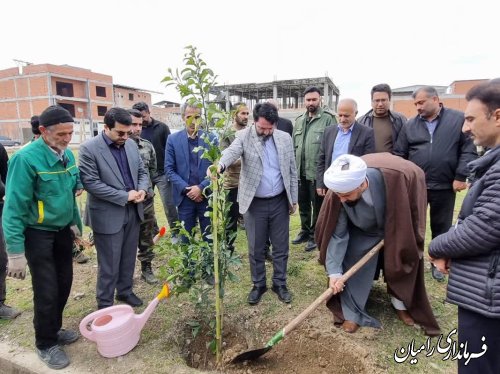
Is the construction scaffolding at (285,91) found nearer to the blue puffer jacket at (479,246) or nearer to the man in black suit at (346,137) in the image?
the man in black suit at (346,137)

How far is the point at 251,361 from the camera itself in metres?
2.69

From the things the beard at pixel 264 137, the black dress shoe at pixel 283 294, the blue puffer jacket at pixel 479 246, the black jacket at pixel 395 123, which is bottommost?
the black dress shoe at pixel 283 294

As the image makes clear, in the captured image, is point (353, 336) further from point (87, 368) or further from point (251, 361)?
point (87, 368)

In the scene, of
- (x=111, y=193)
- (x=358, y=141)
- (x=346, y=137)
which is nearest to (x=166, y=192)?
(x=111, y=193)

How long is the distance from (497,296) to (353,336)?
5.07 feet

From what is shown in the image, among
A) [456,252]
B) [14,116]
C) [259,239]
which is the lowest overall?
[259,239]

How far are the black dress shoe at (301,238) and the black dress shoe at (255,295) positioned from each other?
1.76m

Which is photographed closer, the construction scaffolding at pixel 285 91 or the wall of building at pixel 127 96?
the construction scaffolding at pixel 285 91

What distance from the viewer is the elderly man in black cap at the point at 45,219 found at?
2.36 m

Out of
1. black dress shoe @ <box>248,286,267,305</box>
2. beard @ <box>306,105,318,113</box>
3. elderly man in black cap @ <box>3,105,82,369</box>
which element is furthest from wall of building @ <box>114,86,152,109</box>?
elderly man in black cap @ <box>3,105,82,369</box>

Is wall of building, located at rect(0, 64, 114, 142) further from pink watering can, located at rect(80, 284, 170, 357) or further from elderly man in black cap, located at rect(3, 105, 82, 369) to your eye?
pink watering can, located at rect(80, 284, 170, 357)

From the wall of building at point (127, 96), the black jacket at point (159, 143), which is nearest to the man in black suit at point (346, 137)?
the black jacket at point (159, 143)

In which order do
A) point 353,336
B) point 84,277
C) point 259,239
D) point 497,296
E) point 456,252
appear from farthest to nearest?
point 84,277, point 259,239, point 353,336, point 456,252, point 497,296

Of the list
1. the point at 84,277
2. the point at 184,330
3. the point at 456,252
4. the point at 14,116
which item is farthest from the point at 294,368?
the point at 14,116
